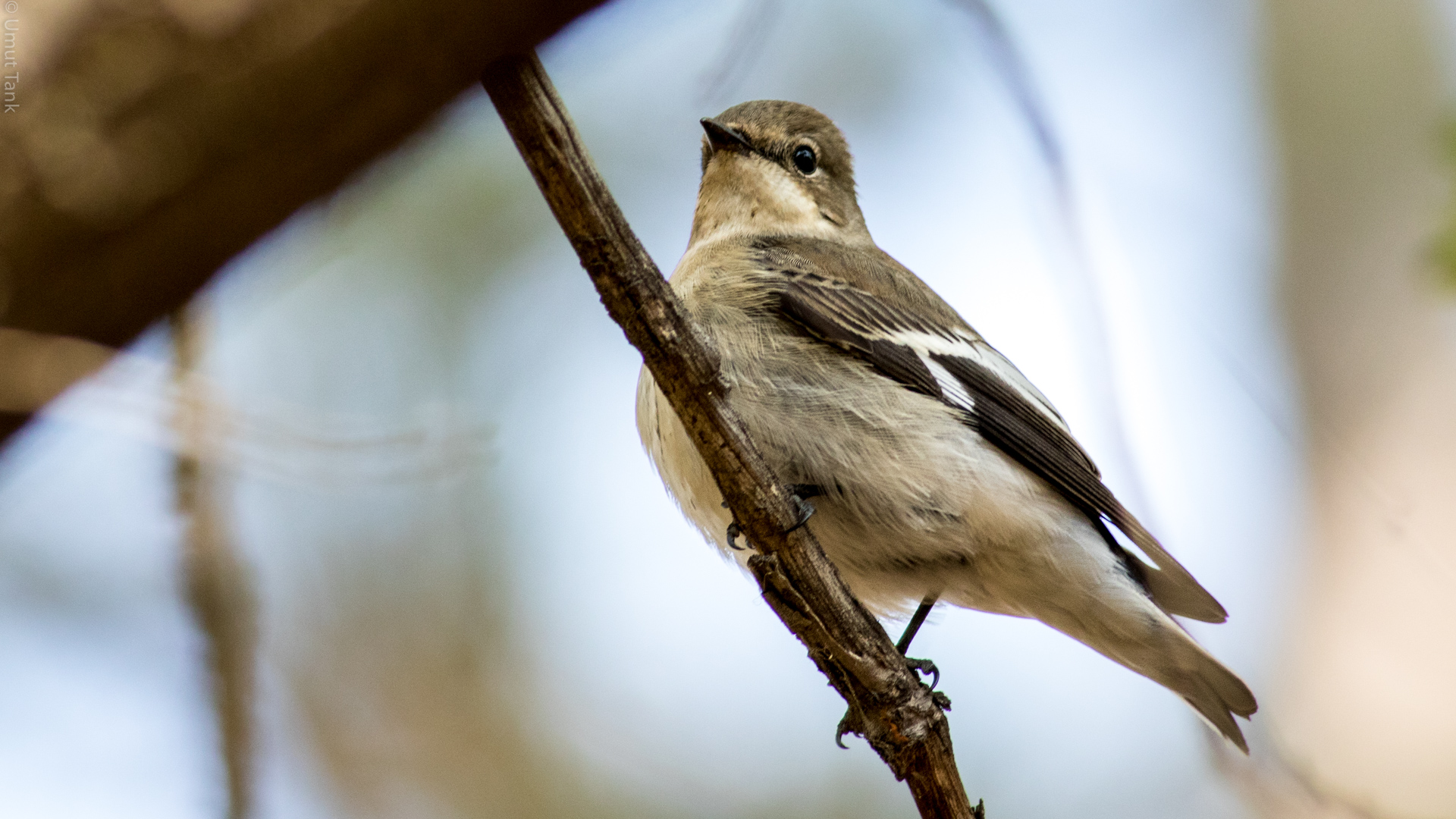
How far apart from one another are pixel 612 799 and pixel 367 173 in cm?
649

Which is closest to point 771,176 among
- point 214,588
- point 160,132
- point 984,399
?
point 984,399

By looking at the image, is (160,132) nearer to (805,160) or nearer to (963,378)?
(963,378)

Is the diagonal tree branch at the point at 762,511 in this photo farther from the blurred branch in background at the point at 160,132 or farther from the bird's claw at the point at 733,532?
the blurred branch in background at the point at 160,132

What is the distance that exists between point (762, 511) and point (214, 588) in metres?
1.20

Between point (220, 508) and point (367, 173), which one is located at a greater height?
point (220, 508)

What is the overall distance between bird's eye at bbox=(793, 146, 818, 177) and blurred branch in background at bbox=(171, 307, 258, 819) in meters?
3.25

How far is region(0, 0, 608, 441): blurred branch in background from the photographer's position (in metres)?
1.04

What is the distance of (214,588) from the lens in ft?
7.86

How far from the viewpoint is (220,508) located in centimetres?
256

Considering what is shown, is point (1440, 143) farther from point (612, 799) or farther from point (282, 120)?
point (612, 799)

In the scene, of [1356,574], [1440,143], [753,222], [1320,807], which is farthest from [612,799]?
[1440,143]

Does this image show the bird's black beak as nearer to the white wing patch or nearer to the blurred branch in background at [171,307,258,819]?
the white wing patch

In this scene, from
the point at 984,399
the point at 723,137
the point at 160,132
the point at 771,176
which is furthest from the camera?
the point at 771,176

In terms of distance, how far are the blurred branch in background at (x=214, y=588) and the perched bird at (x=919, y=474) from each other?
135 cm
